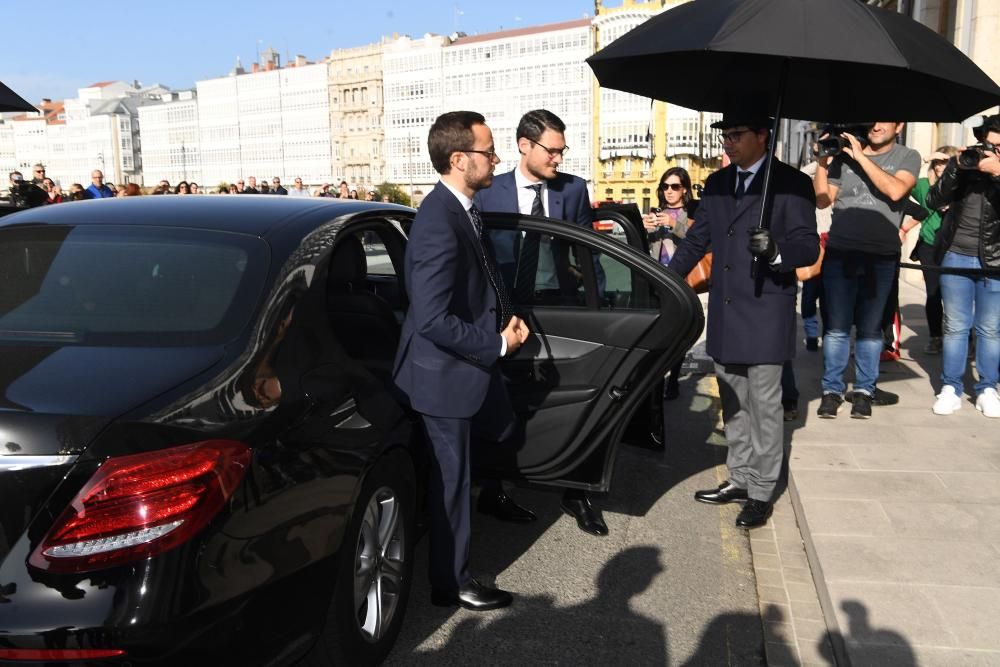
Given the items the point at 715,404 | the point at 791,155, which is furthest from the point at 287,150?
the point at 715,404

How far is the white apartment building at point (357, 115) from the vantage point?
122 metres

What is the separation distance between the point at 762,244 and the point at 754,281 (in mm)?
420

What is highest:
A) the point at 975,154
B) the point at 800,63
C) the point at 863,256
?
the point at 800,63

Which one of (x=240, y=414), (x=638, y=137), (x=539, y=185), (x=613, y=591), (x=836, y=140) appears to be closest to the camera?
(x=240, y=414)

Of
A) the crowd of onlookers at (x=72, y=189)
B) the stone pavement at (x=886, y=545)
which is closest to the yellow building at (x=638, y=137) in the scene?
the crowd of onlookers at (x=72, y=189)

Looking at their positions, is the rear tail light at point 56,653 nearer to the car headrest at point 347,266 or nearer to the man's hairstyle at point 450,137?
the car headrest at point 347,266

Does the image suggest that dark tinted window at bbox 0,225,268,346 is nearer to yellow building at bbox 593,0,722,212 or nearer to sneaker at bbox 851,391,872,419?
sneaker at bbox 851,391,872,419

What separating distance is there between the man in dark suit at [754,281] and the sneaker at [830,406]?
2112mm

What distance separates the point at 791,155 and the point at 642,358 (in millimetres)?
52081

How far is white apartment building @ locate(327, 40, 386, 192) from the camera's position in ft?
399

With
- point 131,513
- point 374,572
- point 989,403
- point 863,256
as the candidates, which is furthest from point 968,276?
point 131,513

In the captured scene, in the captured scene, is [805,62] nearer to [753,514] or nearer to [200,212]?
[753,514]

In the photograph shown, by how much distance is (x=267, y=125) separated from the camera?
132 meters

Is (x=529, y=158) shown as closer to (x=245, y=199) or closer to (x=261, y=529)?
(x=245, y=199)
